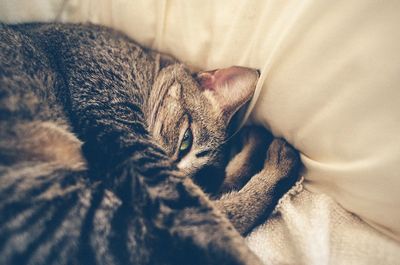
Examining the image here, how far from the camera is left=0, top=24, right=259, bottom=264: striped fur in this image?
770 mm

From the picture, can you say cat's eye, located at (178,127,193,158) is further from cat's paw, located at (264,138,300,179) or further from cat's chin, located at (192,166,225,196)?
cat's paw, located at (264,138,300,179)

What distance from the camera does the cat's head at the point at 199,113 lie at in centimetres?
119

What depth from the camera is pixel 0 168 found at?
2.68 ft

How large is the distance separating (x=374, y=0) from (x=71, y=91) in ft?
2.78

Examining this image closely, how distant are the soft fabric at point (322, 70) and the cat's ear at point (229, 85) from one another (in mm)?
36

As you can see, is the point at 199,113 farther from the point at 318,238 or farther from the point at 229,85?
the point at 318,238

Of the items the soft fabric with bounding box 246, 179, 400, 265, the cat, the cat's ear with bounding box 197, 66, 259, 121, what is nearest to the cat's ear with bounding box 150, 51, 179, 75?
the cat

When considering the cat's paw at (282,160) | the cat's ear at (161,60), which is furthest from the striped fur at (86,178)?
the cat's paw at (282,160)

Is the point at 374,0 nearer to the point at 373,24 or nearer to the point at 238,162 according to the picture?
the point at 373,24

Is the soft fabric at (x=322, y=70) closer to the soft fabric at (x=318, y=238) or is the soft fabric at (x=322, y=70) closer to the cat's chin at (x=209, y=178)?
the soft fabric at (x=318, y=238)

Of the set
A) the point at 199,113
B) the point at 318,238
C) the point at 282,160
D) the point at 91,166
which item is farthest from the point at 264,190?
the point at 91,166

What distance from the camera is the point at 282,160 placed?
1.16 metres

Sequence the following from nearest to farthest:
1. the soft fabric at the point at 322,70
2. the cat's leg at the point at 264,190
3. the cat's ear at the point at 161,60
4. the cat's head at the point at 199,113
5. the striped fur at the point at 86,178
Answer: the striped fur at the point at 86,178, the soft fabric at the point at 322,70, the cat's leg at the point at 264,190, the cat's head at the point at 199,113, the cat's ear at the point at 161,60

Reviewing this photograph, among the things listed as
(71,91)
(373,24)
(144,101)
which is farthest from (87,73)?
A: (373,24)
